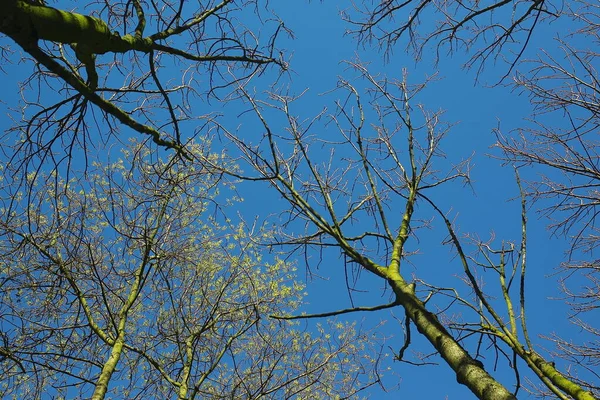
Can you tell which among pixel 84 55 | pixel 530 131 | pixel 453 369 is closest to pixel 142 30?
pixel 84 55

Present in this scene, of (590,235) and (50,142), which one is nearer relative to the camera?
(50,142)

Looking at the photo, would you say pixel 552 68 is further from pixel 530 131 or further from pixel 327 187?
pixel 327 187

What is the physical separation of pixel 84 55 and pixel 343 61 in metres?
2.48

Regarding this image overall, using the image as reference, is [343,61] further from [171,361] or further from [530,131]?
[171,361]

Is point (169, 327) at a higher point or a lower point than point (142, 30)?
higher

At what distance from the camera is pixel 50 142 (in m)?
2.96

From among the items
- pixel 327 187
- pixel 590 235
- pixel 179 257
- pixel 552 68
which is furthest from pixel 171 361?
pixel 552 68

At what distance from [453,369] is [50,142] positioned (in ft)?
9.08

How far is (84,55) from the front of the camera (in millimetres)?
2531

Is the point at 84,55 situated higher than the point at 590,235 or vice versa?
the point at 84,55

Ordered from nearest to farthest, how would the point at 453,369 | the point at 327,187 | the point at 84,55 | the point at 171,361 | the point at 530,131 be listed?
the point at 453,369 < the point at 84,55 < the point at 327,187 < the point at 530,131 < the point at 171,361

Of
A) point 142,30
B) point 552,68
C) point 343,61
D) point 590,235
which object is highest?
point 343,61

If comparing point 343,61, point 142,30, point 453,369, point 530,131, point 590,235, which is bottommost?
point 453,369

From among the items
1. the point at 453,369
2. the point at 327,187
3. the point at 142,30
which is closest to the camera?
Answer: the point at 453,369
